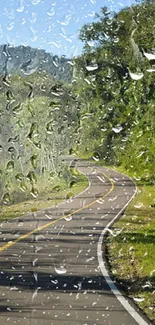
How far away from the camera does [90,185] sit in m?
47.4

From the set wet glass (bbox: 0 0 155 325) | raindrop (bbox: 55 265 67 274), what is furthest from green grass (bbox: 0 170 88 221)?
raindrop (bbox: 55 265 67 274)

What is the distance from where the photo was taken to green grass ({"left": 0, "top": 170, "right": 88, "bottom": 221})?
2620 centimetres

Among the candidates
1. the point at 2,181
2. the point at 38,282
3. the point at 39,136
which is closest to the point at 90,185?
the point at 2,181

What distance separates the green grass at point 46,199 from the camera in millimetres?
26203

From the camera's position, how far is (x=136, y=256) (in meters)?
13.6

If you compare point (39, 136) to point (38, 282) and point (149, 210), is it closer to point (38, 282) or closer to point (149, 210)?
point (149, 210)

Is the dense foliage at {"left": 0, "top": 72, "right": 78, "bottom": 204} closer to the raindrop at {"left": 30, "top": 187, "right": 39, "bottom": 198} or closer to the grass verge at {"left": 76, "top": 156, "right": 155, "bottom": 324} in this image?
the raindrop at {"left": 30, "top": 187, "right": 39, "bottom": 198}

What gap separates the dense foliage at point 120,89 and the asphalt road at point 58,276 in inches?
310

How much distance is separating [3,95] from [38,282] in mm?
52370

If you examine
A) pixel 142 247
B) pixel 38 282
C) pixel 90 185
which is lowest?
pixel 90 185

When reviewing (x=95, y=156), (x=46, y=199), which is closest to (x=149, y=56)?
(x=46, y=199)

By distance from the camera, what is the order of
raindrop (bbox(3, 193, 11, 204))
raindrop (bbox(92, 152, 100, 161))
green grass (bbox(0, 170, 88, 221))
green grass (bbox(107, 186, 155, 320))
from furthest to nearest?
raindrop (bbox(92, 152, 100, 161)) < raindrop (bbox(3, 193, 11, 204)) < green grass (bbox(0, 170, 88, 221)) < green grass (bbox(107, 186, 155, 320))

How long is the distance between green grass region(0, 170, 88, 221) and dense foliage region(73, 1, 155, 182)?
3188 mm

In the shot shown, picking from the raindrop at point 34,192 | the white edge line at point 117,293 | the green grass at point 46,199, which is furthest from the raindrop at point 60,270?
the raindrop at point 34,192
